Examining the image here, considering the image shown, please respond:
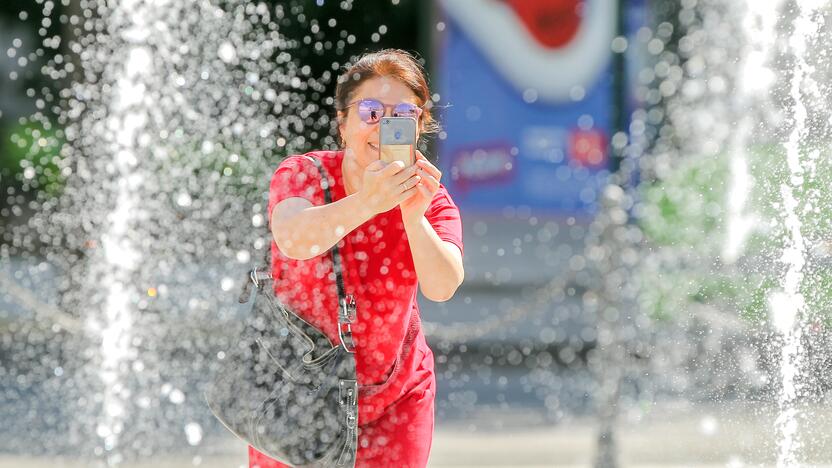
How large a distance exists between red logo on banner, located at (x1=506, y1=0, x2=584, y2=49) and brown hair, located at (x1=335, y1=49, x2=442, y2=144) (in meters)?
9.06

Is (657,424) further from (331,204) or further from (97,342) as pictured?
(331,204)

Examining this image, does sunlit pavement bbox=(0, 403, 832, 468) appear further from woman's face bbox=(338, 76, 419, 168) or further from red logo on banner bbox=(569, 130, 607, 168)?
red logo on banner bbox=(569, 130, 607, 168)

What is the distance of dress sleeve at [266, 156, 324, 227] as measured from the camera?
2275 millimetres

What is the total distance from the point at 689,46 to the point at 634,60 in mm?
1036

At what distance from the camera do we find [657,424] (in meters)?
6.38

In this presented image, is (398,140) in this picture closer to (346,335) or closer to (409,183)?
(409,183)

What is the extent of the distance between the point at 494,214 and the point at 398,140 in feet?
30.5

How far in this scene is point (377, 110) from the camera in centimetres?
227

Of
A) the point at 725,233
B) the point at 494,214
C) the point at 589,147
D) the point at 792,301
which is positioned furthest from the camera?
the point at 494,214

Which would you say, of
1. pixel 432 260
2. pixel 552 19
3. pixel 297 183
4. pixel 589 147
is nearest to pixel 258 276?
pixel 297 183

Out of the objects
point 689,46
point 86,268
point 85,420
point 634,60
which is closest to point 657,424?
point 85,420

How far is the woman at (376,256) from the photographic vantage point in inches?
86.6

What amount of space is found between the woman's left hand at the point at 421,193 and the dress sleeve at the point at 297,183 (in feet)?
0.65

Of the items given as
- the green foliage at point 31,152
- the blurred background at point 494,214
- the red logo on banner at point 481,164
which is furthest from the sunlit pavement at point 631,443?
the green foliage at point 31,152
